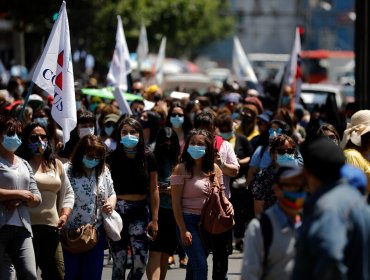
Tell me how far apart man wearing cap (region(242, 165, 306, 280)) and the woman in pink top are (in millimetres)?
3277

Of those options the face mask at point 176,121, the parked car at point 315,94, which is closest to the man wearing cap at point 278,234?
the face mask at point 176,121

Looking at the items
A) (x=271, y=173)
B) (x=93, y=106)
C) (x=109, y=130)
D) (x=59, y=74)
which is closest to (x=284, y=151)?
(x=271, y=173)

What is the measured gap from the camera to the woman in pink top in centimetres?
1003

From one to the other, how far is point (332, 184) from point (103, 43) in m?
38.1

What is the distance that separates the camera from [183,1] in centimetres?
5234

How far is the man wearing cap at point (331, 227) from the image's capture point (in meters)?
5.85

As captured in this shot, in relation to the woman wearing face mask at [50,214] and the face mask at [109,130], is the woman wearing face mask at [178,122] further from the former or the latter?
Result: the woman wearing face mask at [50,214]

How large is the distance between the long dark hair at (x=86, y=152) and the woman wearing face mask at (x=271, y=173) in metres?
1.20

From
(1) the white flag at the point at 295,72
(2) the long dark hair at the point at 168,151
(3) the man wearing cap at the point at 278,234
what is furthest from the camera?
(1) the white flag at the point at 295,72

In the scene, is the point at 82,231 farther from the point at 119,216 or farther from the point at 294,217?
the point at 294,217

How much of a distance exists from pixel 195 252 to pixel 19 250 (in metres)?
1.64

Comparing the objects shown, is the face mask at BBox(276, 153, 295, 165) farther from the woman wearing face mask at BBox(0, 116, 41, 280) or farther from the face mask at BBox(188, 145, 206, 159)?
the woman wearing face mask at BBox(0, 116, 41, 280)

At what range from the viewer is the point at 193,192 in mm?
10102

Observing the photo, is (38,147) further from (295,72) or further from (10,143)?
(295,72)
